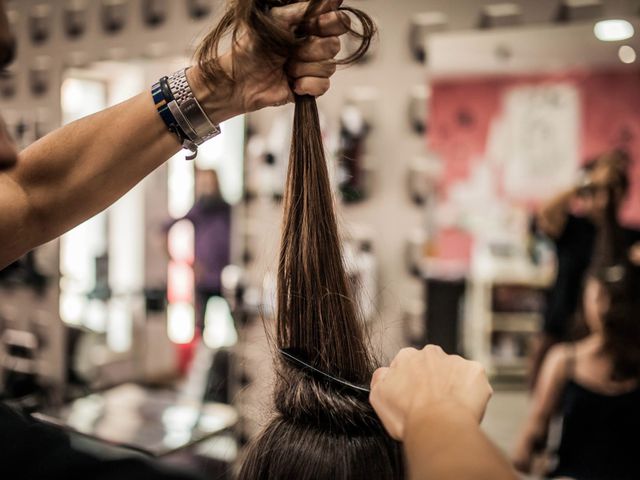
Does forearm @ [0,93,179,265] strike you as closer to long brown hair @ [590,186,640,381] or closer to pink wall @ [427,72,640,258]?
long brown hair @ [590,186,640,381]

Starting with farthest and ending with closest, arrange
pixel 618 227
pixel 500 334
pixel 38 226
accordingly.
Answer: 1. pixel 500 334
2. pixel 618 227
3. pixel 38 226

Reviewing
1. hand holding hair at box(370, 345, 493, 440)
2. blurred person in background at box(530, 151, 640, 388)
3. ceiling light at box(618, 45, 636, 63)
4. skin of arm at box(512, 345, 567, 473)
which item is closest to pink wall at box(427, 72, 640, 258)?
ceiling light at box(618, 45, 636, 63)

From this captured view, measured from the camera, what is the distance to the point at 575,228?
356 centimetres

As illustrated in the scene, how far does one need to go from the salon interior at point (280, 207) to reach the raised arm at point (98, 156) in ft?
1.04

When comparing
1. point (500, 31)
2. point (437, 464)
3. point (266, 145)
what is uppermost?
point (500, 31)

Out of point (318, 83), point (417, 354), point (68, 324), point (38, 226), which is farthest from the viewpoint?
point (68, 324)

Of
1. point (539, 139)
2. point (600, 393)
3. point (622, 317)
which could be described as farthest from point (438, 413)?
point (539, 139)

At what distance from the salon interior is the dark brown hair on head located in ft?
0.63

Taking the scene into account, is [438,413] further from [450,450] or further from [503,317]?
[503,317]

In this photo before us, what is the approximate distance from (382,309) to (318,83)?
220 centimetres

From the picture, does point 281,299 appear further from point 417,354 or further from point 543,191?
point 543,191

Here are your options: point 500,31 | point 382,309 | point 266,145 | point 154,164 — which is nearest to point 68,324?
point 266,145

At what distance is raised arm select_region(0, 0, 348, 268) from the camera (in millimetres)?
961

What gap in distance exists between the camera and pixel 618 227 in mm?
3291
